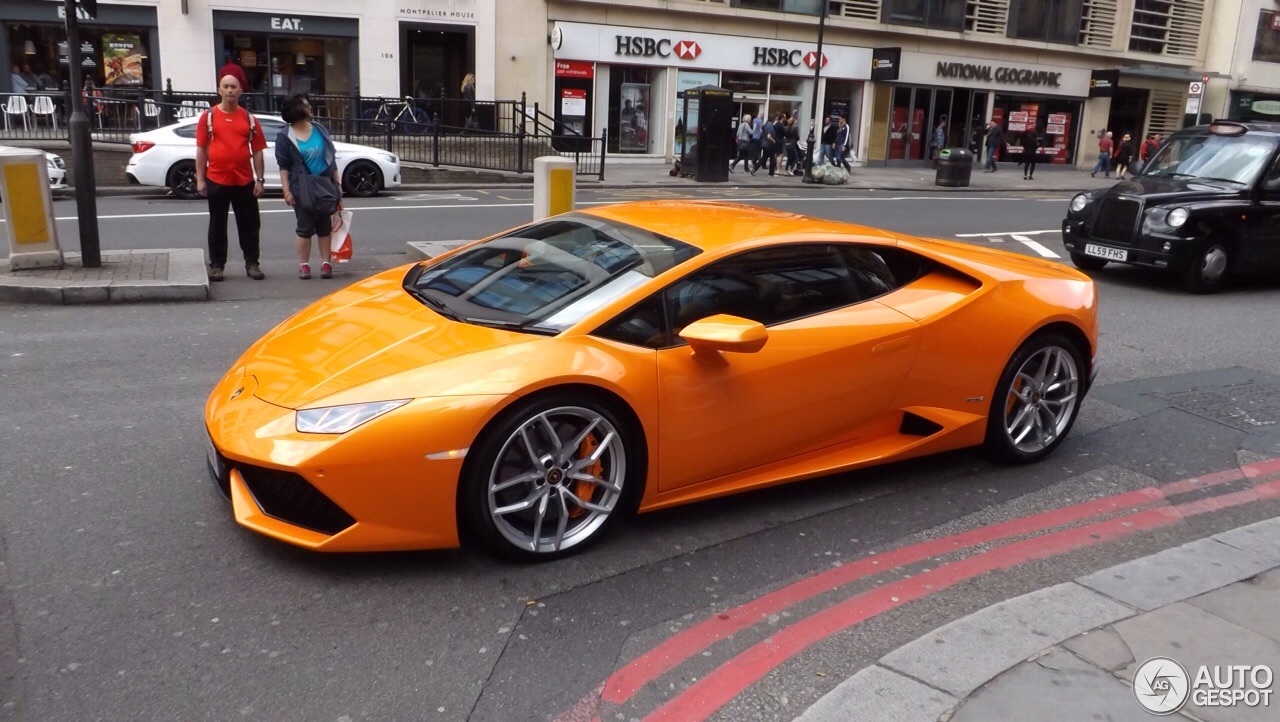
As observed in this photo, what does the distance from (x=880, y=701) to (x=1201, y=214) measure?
935cm

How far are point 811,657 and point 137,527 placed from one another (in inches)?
106

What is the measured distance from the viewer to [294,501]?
3613 mm

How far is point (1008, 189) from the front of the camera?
28.4 metres

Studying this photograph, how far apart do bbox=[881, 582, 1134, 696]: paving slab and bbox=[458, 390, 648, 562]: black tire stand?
1249 mm

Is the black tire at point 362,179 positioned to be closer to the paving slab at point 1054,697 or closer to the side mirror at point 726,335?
the side mirror at point 726,335

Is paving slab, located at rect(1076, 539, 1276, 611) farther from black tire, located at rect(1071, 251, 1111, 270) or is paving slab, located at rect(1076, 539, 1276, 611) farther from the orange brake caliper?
black tire, located at rect(1071, 251, 1111, 270)

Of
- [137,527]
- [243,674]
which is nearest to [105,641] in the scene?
[243,674]

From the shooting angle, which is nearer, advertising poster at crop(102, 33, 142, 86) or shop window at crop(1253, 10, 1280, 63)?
advertising poster at crop(102, 33, 142, 86)

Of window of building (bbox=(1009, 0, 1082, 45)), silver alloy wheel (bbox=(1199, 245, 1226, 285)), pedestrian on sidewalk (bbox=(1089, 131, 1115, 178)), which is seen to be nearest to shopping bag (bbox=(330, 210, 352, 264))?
silver alloy wheel (bbox=(1199, 245, 1226, 285))

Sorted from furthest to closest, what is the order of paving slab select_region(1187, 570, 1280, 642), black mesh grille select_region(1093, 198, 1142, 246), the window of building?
1. the window of building
2. black mesh grille select_region(1093, 198, 1142, 246)
3. paving slab select_region(1187, 570, 1280, 642)

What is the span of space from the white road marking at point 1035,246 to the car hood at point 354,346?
11233 millimetres

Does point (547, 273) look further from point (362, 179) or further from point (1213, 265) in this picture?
point (362, 179)

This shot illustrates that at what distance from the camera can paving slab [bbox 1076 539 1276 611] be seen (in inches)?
151

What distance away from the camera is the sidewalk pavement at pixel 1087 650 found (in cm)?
306
